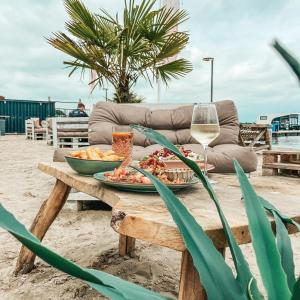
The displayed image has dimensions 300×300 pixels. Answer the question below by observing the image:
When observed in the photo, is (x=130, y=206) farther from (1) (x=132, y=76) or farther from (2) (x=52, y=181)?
(1) (x=132, y=76)

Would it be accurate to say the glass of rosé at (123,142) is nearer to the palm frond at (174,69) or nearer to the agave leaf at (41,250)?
the agave leaf at (41,250)

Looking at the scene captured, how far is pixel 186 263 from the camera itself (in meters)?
0.69

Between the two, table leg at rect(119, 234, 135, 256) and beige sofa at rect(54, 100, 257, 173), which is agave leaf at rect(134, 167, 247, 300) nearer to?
table leg at rect(119, 234, 135, 256)

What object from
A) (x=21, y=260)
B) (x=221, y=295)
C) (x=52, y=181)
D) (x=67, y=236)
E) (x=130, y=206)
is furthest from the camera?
(x=52, y=181)

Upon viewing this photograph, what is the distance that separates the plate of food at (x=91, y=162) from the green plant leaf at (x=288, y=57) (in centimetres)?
107

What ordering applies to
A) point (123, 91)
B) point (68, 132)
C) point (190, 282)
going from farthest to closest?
point (123, 91), point (68, 132), point (190, 282)

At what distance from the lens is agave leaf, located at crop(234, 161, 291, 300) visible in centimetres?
41

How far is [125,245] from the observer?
1.87 meters

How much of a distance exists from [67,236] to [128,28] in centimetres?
331

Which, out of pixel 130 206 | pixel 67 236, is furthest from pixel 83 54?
pixel 130 206

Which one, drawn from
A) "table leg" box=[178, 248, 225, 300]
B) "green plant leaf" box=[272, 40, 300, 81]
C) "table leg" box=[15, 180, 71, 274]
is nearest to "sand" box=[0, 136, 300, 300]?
"table leg" box=[15, 180, 71, 274]

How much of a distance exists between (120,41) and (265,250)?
4.62 metres

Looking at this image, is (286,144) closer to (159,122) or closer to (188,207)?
(159,122)

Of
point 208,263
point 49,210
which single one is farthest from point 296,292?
point 49,210
